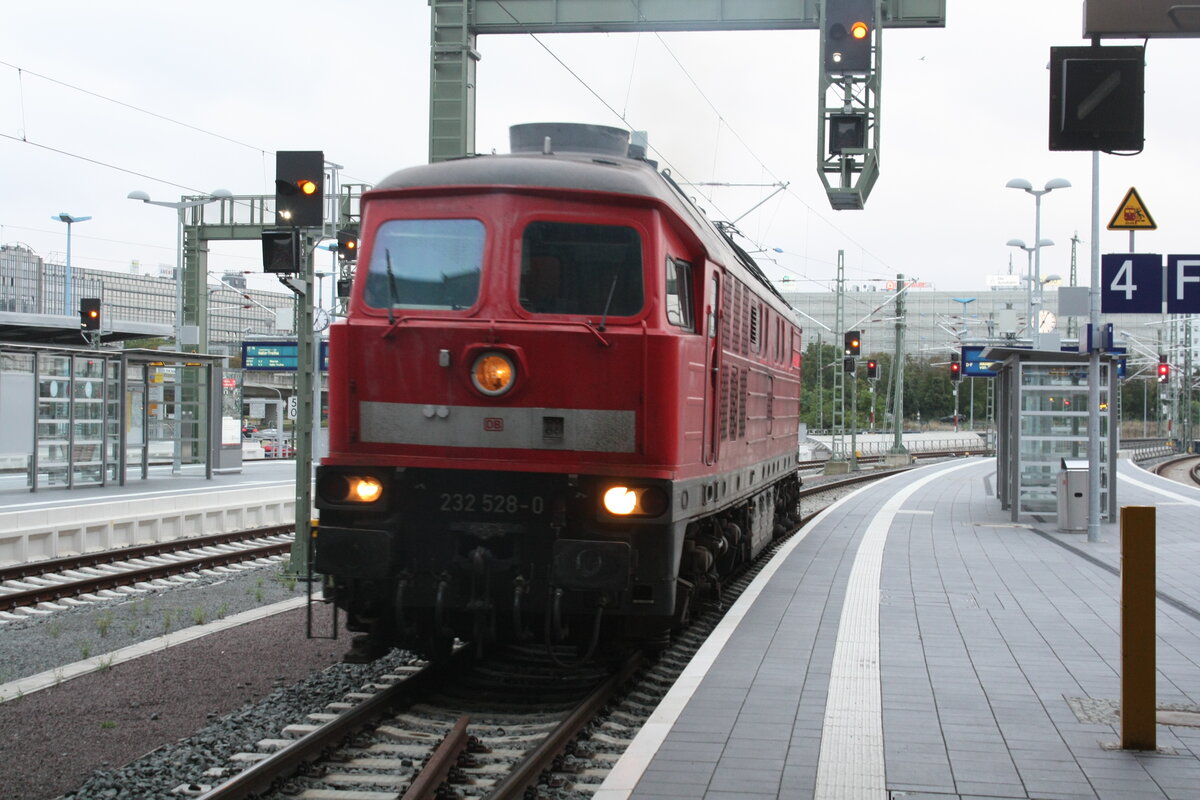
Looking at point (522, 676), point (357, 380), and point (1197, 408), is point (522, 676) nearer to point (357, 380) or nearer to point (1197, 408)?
point (357, 380)

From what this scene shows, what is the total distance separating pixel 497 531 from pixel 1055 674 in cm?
371

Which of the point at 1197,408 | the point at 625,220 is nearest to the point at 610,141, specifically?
the point at 625,220

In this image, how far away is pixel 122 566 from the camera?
573 inches

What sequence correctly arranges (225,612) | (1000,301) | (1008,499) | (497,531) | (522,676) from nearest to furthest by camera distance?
(497,531) < (522,676) < (225,612) < (1008,499) < (1000,301)

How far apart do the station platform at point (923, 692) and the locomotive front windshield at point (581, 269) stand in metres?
2.40

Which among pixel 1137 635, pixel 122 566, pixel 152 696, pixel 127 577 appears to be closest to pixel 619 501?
pixel 1137 635

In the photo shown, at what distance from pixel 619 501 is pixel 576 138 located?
3181 millimetres

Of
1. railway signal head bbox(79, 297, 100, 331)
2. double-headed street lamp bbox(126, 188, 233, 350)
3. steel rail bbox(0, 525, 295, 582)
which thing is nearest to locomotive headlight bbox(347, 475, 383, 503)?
steel rail bbox(0, 525, 295, 582)

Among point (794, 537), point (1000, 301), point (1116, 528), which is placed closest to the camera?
point (794, 537)

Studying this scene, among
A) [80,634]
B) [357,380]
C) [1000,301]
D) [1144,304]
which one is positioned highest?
[1000,301]

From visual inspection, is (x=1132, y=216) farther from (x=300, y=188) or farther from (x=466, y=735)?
(x=466, y=735)

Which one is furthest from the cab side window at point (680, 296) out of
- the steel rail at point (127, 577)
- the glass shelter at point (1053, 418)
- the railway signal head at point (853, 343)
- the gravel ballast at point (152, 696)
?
the railway signal head at point (853, 343)

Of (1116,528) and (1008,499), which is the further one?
(1008,499)

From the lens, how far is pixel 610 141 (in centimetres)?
925
